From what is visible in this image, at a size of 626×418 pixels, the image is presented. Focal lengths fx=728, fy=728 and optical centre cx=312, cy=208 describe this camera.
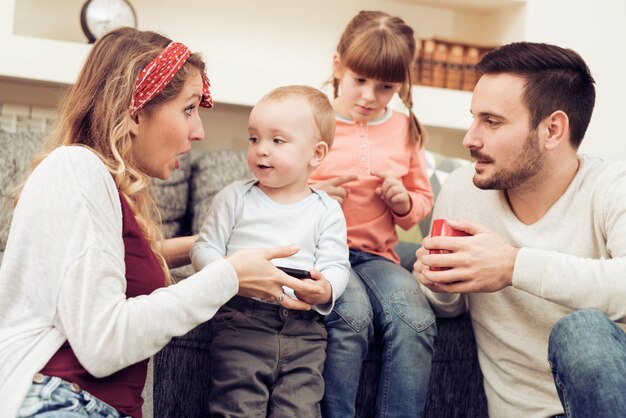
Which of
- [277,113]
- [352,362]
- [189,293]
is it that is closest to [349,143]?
[277,113]

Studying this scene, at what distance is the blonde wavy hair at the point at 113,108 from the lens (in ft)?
4.04

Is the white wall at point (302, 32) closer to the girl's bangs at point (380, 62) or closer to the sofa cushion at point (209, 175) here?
the sofa cushion at point (209, 175)

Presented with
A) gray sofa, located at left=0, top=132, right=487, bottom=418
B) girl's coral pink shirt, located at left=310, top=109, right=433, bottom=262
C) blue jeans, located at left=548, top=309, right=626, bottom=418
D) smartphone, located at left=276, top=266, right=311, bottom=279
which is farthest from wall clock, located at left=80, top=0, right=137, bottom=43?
blue jeans, located at left=548, top=309, right=626, bottom=418

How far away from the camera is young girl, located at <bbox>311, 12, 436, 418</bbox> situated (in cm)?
160

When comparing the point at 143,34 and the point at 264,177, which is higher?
the point at 143,34

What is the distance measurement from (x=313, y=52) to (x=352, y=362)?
1.88m

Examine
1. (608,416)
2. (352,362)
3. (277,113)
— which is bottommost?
(352,362)

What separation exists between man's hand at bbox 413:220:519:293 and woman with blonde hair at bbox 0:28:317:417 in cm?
34

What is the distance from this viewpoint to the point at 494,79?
1694 millimetres

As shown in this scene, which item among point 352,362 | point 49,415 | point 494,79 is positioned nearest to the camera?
point 49,415

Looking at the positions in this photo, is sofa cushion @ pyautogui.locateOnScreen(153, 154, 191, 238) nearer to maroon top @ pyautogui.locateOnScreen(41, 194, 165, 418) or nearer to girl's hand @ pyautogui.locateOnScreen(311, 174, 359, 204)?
girl's hand @ pyautogui.locateOnScreen(311, 174, 359, 204)

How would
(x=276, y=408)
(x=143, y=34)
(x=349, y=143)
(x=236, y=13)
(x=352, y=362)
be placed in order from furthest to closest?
(x=236, y=13)
(x=349, y=143)
(x=352, y=362)
(x=276, y=408)
(x=143, y=34)

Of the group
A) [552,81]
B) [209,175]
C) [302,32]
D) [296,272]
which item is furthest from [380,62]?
[302,32]

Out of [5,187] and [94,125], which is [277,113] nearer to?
[94,125]
